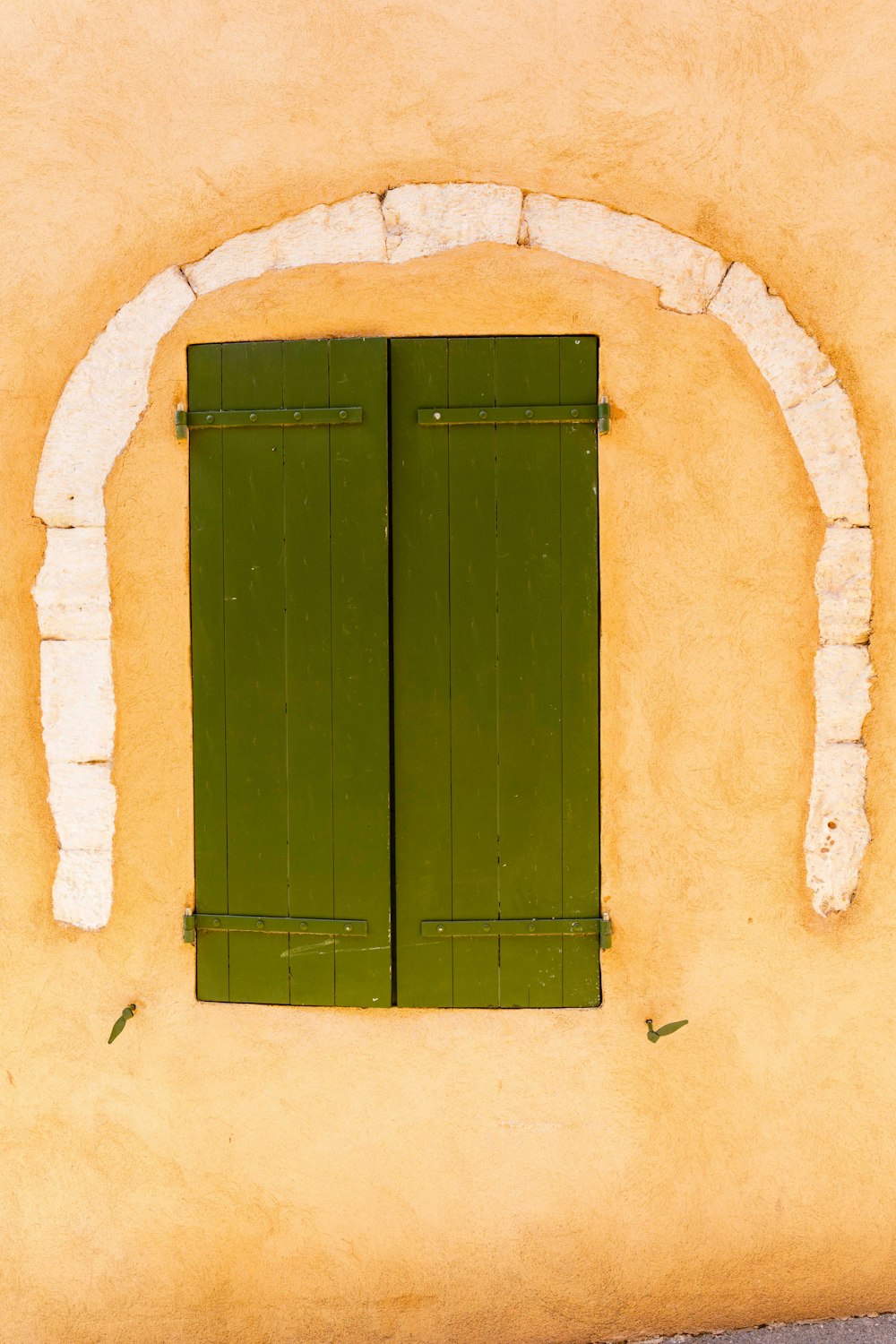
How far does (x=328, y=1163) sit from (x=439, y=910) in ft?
2.95

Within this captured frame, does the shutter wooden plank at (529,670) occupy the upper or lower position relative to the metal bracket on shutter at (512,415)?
lower

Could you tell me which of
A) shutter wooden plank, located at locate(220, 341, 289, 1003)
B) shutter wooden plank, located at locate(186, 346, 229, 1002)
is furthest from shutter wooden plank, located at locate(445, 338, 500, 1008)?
shutter wooden plank, located at locate(186, 346, 229, 1002)

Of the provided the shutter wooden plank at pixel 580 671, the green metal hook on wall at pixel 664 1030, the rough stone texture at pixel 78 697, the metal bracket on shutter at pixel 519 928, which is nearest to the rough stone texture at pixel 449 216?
the shutter wooden plank at pixel 580 671

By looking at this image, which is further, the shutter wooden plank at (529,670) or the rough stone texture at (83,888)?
the rough stone texture at (83,888)

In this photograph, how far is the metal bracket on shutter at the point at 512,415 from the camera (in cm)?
220

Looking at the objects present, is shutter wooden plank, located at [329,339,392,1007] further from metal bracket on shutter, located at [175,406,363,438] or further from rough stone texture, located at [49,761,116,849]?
rough stone texture, located at [49,761,116,849]

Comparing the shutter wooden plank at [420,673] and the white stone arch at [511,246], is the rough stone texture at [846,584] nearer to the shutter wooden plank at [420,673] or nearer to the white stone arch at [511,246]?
the white stone arch at [511,246]

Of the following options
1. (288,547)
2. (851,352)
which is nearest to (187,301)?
(288,547)

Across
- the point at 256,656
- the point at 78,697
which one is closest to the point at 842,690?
the point at 256,656

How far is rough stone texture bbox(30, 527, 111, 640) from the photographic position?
2307 mm

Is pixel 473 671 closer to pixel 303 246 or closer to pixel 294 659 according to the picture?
pixel 294 659

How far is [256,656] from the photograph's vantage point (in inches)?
89.1

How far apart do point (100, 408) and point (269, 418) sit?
0.55 meters

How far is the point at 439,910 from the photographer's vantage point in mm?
2266
